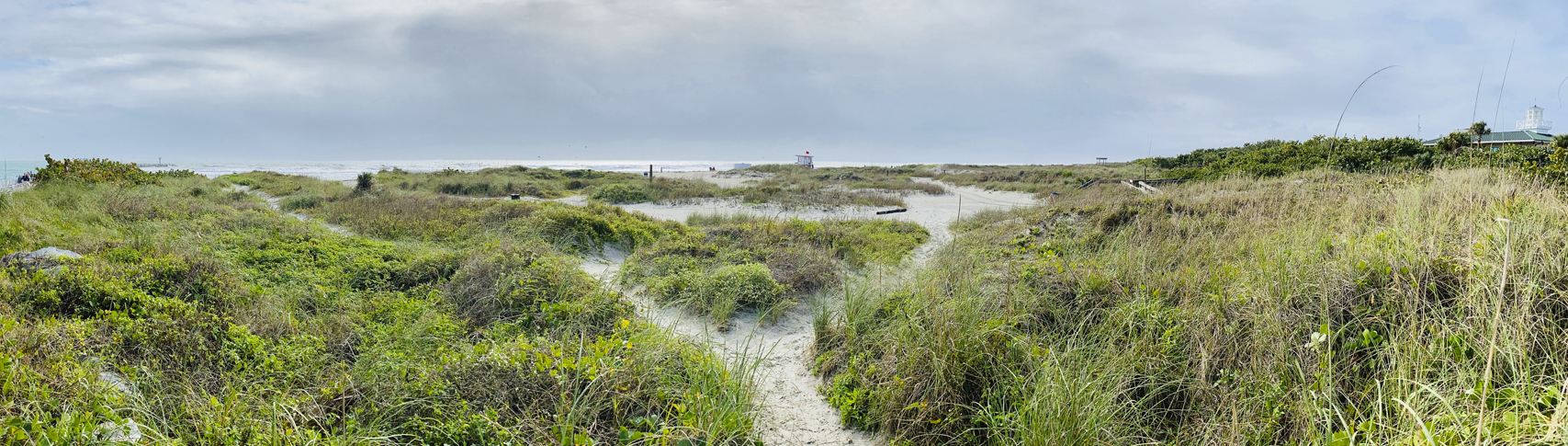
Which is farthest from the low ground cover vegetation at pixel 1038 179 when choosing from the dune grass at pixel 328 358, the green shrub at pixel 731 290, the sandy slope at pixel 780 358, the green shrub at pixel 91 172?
the green shrub at pixel 91 172

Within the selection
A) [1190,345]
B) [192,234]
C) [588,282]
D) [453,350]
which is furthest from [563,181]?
[1190,345]

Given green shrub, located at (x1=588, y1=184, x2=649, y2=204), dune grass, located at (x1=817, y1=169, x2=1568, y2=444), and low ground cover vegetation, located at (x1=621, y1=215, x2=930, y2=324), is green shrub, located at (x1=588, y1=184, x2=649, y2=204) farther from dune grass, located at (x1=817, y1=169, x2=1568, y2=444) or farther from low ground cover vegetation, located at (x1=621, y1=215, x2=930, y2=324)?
dune grass, located at (x1=817, y1=169, x2=1568, y2=444)

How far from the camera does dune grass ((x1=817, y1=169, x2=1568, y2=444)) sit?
10.8 feet

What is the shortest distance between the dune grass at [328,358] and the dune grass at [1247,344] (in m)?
1.42

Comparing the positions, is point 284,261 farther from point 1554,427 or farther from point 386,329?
point 1554,427

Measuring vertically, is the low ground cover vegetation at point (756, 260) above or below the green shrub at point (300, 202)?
below

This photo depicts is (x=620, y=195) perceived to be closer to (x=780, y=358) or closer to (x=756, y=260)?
(x=756, y=260)

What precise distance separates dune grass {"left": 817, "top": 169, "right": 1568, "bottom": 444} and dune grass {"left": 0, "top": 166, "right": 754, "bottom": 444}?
1.42 metres

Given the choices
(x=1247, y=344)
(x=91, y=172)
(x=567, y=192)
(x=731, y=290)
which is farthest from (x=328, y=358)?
(x=567, y=192)

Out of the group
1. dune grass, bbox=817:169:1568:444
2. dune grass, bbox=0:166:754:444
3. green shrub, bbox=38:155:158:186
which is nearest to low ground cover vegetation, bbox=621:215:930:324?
dune grass, bbox=0:166:754:444

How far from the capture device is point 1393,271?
4176 millimetres

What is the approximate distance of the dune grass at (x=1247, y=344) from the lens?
3295 millimetres

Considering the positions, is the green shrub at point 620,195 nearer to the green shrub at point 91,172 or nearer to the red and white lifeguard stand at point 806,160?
the green shrub at point 91,172

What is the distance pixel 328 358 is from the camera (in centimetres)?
461
